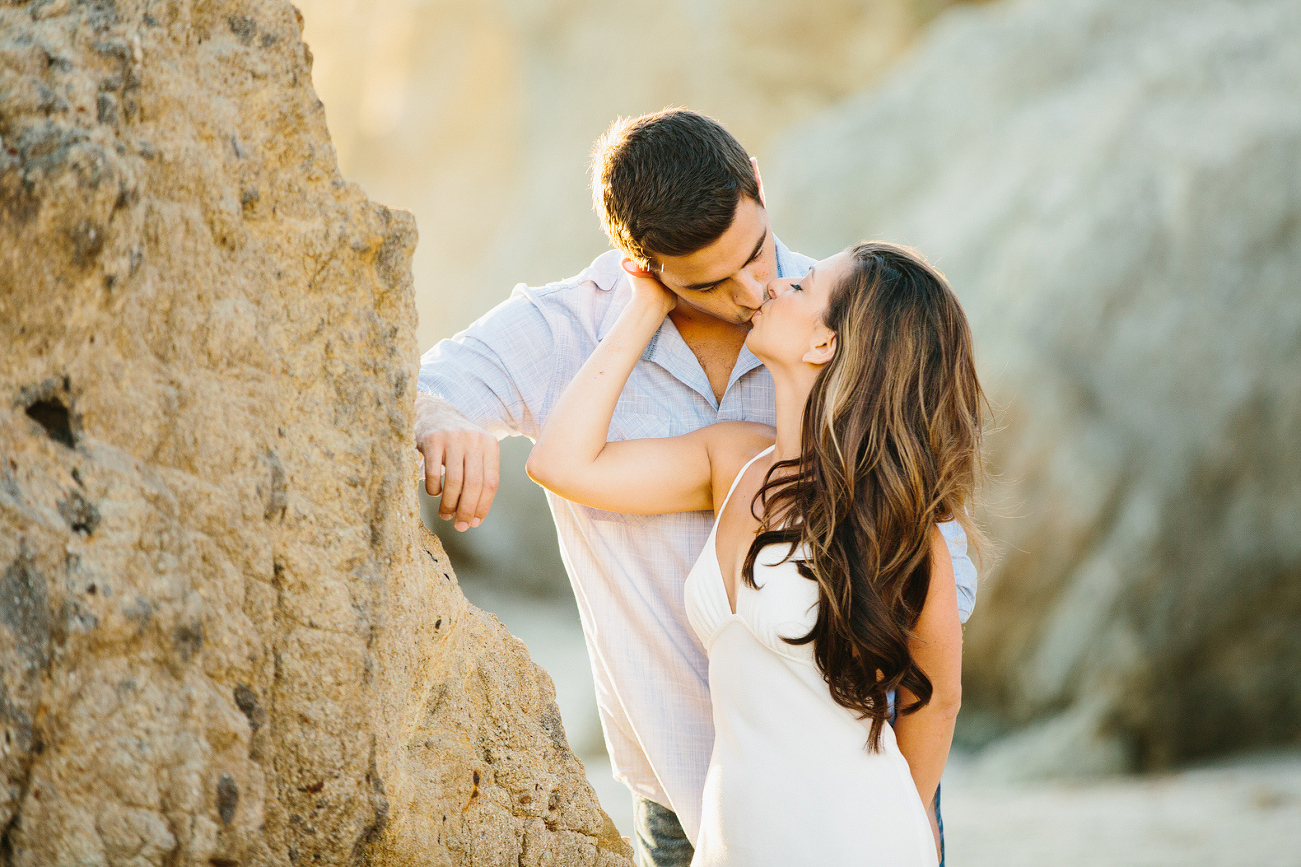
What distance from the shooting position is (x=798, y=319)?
6.73 ft

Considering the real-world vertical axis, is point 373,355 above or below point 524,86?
below

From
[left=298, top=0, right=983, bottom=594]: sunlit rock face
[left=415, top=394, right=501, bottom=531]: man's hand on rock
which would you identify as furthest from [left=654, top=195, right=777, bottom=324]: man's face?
[left=298, top=0, right=983, bottom=594]: sunlit rock face

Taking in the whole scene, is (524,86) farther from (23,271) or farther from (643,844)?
(23,271)

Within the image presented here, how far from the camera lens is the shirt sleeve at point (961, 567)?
223 centimetres

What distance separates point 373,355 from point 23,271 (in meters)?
0.51

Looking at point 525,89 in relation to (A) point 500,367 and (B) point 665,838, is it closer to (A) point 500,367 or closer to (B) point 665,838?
(A) point 500,367

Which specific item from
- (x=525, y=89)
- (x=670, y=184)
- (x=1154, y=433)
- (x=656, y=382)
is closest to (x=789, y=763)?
(x=656, y=382)

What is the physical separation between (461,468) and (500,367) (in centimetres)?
51

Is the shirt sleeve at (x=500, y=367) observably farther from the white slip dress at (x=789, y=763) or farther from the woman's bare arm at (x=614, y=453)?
the white slip dress at (x=789, y=763)

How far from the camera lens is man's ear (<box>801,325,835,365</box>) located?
6.57 ft

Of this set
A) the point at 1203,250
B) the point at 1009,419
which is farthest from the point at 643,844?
the point at 1203,250

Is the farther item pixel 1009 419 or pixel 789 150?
pixel 789 150

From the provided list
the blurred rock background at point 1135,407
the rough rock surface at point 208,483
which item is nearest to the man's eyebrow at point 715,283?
the rough rock surface at point 208,483

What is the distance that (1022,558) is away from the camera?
6926 millimetres
